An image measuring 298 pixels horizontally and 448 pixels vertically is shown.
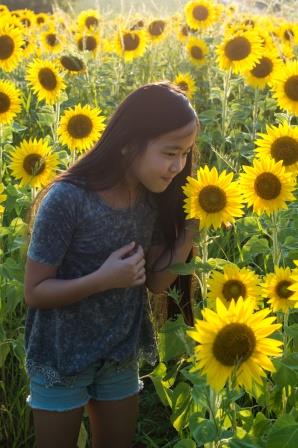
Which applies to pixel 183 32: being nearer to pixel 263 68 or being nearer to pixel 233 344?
pixel 263 68

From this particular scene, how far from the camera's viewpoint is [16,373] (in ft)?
8.40

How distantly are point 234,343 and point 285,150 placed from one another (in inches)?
38.2

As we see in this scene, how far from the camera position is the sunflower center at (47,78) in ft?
11.8

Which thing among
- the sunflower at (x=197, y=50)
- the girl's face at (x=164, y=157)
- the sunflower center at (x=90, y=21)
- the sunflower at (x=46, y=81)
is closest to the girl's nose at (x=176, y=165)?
the girl's face at (x=164, y=157)

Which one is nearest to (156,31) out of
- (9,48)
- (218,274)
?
(9,48)

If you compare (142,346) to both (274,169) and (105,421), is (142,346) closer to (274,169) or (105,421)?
(105,421)

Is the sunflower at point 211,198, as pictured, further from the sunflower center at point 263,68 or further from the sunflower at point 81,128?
the sunflower center at point 263,68

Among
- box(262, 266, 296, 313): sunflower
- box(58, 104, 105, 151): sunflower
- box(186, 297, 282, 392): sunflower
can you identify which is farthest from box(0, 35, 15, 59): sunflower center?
box(186, 297, 282, 392): sunflower

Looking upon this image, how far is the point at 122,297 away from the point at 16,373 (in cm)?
71

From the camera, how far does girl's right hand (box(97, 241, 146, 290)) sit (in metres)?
1.82

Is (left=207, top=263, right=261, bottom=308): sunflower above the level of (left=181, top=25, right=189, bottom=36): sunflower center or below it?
below

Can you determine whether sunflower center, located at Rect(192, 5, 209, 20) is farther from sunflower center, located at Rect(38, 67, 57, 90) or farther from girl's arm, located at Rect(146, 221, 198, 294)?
girl's arm, located at Rect(146, 221, 198, 294)

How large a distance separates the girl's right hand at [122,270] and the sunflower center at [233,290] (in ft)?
0.71

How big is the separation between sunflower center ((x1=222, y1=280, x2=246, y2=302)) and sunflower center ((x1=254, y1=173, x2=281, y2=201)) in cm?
23
